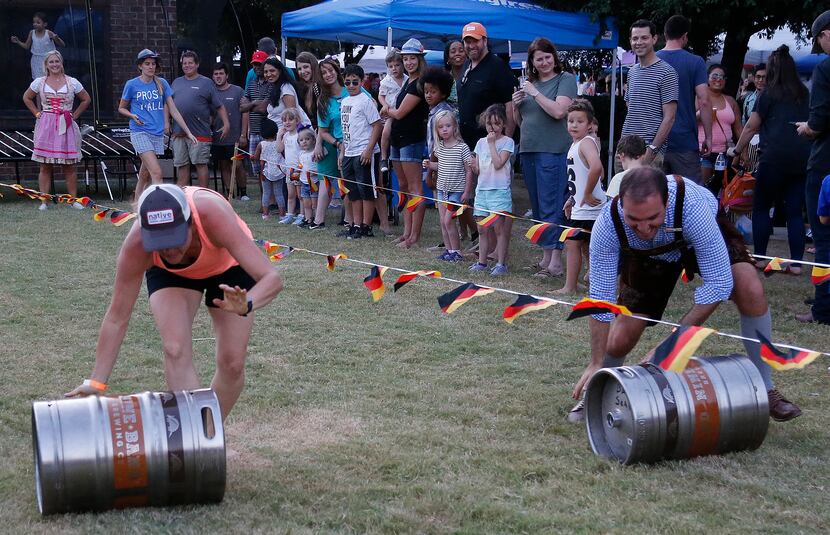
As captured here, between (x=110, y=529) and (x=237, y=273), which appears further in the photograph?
(x=237, y=273)

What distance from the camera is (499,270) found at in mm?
8883

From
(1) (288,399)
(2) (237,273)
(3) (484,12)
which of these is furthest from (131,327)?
(3) (484,12)

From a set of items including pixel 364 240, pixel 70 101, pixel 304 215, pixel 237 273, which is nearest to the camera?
pixel 237 273

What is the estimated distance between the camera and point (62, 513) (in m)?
3.76

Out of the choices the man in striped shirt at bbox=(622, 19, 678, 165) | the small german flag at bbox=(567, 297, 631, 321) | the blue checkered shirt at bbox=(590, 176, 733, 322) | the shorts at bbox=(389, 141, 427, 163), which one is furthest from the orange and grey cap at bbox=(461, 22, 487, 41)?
the small german flag at bbox=(567, 297, 631, 321)

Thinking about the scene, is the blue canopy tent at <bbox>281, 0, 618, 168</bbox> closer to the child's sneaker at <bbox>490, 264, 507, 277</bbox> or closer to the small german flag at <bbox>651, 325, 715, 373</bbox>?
the child's sneaker at <bbox>490, 264, 507, 277</bbox>

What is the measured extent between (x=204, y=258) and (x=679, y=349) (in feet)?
6.17

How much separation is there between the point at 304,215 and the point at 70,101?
3.97 metres

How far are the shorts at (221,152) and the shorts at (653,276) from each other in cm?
1024

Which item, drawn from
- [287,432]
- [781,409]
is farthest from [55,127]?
[781,409]

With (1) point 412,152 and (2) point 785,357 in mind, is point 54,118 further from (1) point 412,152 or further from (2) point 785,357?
(2) point 785,357

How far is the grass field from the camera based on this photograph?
3799 mm

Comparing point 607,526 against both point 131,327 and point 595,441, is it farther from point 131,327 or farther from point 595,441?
point 131,327

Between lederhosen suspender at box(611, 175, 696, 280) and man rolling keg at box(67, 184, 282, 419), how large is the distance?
1.59 metres
